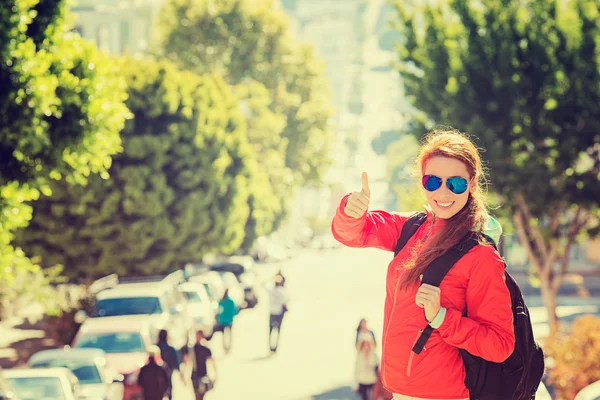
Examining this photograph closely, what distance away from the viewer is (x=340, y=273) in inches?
2950

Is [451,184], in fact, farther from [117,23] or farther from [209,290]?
[117,23]

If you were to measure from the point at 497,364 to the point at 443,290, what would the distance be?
32cm

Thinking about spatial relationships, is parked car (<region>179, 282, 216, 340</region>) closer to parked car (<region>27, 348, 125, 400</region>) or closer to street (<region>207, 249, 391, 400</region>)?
street (<region>207, 249, 391, 400</region>)

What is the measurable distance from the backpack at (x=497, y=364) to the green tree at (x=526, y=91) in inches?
689

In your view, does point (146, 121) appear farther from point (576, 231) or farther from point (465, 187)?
point (465, 187)

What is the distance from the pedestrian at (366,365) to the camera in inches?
693

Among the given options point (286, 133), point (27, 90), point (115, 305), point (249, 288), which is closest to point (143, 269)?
point (249, 288)

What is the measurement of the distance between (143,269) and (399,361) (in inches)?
1246

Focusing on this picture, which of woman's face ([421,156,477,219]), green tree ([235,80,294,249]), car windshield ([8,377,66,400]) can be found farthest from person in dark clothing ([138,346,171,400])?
green tree ([235,80,294,249])

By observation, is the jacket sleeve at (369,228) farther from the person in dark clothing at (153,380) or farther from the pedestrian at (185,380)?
the pedestrian at (185,380)

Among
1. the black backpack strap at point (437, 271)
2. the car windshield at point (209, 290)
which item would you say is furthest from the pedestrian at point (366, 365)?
the car windshield at point (209, 290)

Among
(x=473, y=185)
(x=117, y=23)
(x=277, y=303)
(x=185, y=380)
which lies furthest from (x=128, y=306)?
(x=117, y=23)

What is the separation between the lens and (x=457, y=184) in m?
4.26

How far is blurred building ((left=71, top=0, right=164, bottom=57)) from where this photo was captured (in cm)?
7625
